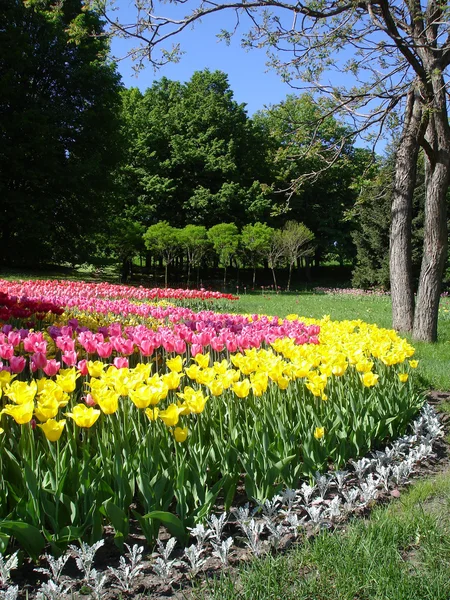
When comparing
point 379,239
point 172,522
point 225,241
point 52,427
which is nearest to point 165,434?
point 172,522

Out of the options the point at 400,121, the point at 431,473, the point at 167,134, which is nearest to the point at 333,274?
the point at 167,134

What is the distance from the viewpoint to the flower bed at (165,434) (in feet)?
8.00

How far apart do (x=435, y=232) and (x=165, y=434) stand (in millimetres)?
7267

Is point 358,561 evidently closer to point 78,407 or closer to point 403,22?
point 78,407

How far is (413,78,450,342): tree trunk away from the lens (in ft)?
28.6

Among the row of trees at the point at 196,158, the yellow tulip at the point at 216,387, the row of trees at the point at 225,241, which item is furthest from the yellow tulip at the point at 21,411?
the row of trees at the point at 196,158

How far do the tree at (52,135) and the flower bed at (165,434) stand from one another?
22854 mm

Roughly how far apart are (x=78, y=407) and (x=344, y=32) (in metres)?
8.14

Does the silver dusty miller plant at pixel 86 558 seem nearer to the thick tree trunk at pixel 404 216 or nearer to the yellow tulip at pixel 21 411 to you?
the yellow tulip at pixel 21 411

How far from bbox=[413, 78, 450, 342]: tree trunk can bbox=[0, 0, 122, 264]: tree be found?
19.3 metres

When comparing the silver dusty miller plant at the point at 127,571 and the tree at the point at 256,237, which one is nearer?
the silver dusty miller plant at the point at 127,571

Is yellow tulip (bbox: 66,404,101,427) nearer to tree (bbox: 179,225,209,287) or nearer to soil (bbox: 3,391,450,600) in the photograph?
soil (bbox: 3,391,450,600)

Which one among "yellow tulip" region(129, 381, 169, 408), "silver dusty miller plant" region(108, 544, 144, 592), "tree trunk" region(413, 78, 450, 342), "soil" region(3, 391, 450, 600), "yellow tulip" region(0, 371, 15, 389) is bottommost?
"soil" region(3, 391, 450, 600)

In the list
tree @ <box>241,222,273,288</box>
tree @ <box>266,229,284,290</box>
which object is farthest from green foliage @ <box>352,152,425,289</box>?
tree @ <box>241,222,273,288</box>
